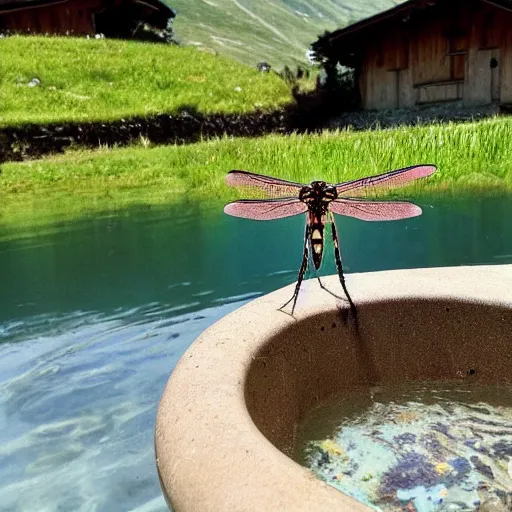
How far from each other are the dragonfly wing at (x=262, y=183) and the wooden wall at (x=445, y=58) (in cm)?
1672

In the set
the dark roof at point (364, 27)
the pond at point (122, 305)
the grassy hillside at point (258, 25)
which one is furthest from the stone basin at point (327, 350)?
the grassy hillside at point (258, 25)

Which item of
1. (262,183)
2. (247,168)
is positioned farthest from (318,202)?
(247,168)

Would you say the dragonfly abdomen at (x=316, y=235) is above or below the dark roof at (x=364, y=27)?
below

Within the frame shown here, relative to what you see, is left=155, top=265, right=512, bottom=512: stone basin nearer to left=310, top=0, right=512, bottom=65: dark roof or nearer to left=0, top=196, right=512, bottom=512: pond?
left=0, top=196, right=512, bottom=512: pond

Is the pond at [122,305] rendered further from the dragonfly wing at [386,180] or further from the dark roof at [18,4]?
the dark roof at [18,4]

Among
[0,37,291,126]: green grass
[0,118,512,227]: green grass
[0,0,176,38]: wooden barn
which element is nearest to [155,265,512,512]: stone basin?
[0,118,512,227]: green grass

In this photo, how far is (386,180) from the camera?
249 centimetres

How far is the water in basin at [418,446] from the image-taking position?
93.2 inches

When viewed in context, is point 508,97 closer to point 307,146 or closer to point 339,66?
point 339,66

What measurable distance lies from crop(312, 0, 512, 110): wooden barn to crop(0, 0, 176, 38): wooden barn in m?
11.2

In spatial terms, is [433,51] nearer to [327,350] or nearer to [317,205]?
[327,350]

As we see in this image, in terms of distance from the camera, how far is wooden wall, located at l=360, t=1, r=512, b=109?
1759cm

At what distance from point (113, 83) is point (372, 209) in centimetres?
1849

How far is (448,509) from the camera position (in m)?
2.27
